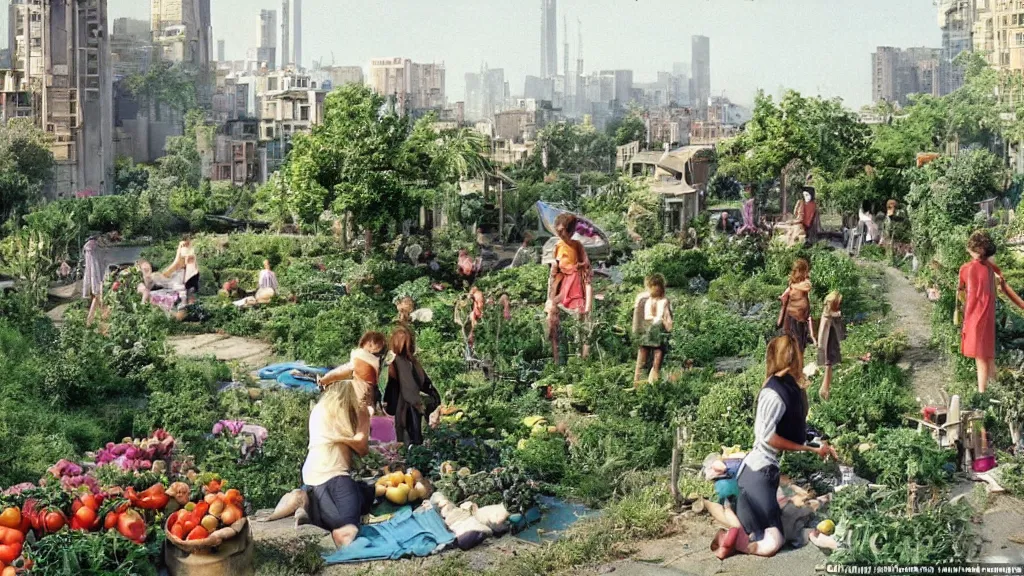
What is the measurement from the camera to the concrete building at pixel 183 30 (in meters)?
65.9

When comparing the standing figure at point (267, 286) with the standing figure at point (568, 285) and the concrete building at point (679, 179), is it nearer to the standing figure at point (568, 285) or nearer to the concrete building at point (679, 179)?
the standing figure at point (568, 285)

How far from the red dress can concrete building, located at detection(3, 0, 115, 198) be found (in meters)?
17.7

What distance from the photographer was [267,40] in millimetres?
75688

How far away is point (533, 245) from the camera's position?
18781mm

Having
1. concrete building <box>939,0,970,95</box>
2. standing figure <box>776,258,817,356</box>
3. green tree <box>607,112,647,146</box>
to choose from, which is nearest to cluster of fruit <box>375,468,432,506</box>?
standing figure <box>776,258,817,356</box>

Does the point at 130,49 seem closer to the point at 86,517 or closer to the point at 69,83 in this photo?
the point at 69,83

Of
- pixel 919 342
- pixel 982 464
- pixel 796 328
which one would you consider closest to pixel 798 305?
pixel 796 328

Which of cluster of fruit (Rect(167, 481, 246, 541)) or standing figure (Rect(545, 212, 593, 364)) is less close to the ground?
standing figure (Rect(545, 212, 593, 364))

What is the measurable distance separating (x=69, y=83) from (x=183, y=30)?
4308 centimetres

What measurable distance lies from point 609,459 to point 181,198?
43.7 feet

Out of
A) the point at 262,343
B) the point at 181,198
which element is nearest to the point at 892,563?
the point at 262,343

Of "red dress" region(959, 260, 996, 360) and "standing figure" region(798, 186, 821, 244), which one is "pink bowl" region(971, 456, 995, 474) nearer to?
"red dress" region(959, 260, 996, 360)

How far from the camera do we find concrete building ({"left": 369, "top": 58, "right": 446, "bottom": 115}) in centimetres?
4162

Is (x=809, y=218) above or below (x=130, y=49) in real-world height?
below
